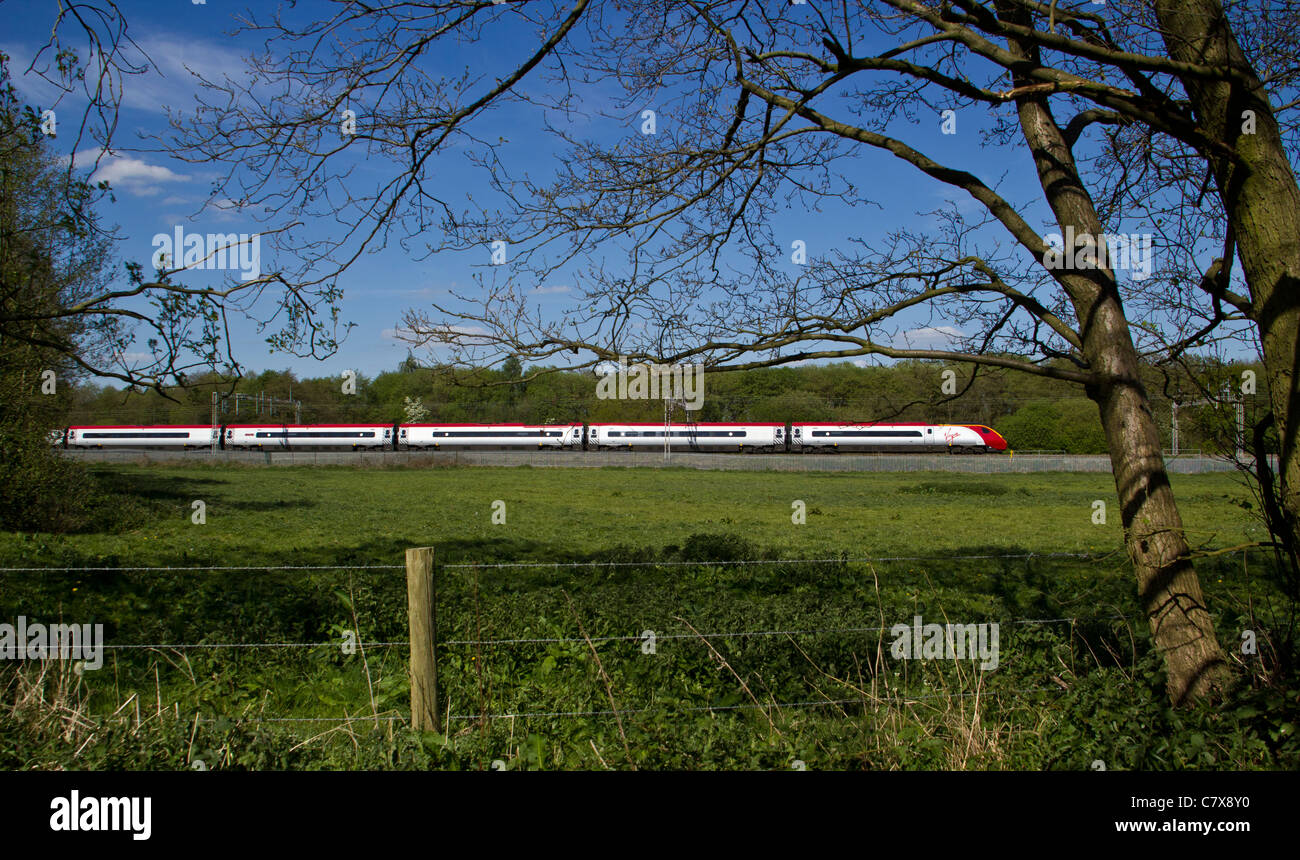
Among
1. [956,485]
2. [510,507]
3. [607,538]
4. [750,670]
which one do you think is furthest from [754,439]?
[750,670]

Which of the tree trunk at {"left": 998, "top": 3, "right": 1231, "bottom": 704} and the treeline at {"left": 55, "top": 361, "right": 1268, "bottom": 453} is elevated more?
the treeline at {"left": 55, "top": 361, "right": 1268, "bottom": 453}

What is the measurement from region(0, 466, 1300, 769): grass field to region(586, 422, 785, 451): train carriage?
4992 centimetres

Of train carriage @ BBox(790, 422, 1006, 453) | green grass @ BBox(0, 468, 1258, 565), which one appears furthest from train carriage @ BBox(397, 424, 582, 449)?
green grass @ BBox(0, 468, 1258, 565)

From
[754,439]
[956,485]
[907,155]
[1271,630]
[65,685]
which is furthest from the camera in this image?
[754,439]

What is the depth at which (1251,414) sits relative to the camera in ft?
14.0

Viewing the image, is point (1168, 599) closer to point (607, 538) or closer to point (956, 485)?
point (607, 538)

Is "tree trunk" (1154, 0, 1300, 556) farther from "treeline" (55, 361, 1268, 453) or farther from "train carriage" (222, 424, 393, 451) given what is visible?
"train carriage" (222, 424, 393, 451)

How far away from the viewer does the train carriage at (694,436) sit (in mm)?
64562

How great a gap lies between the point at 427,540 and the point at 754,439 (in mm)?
51616

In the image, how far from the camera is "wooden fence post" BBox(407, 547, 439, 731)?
12.5ft

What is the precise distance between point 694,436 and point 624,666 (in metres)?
59.8

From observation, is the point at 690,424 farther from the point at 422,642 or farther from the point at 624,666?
the point at 422,642

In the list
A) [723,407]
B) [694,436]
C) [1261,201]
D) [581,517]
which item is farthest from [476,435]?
[1261,201]

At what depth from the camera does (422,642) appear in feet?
12.6
